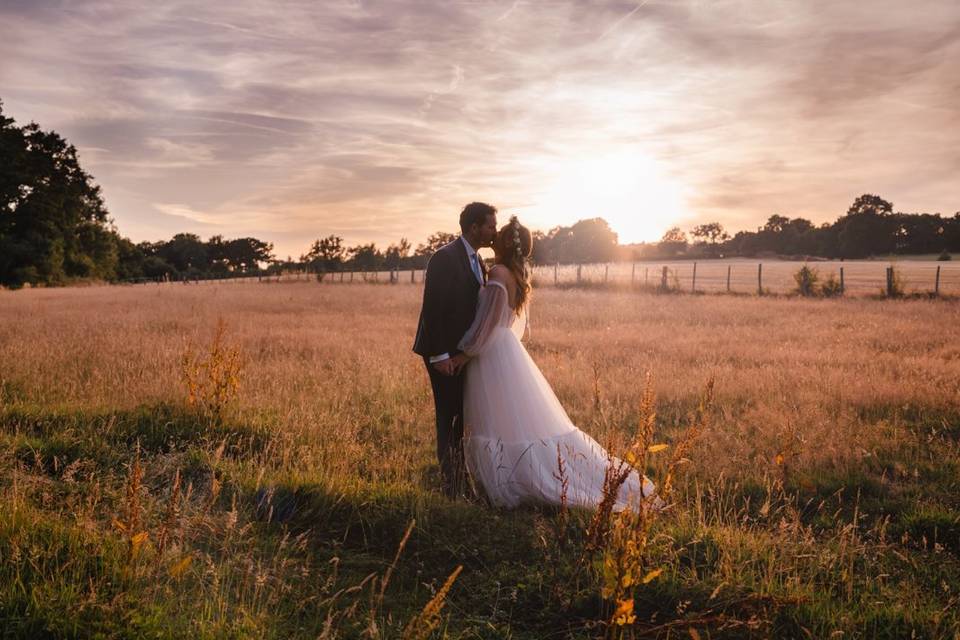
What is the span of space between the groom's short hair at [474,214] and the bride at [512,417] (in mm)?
254

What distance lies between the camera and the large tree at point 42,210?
1973 inches

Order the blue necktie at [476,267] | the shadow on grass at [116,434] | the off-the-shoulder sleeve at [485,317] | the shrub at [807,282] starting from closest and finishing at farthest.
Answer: the off-the-shoulder sleeve at [485,317] < the blue necktie at [476,267] < the shadow on grass at [116,434] < the shrub at [807,282]

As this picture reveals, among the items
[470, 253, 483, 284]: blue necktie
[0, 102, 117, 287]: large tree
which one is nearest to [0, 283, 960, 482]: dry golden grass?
[470, 253, 483, 284]: blue necktie

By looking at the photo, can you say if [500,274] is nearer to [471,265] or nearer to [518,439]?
[471,265]

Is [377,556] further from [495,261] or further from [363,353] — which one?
[363,353]

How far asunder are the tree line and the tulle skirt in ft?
57.8

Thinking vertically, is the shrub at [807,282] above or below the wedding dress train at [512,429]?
above

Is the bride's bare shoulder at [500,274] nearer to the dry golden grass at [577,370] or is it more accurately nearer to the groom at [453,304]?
the groom at [453,304]

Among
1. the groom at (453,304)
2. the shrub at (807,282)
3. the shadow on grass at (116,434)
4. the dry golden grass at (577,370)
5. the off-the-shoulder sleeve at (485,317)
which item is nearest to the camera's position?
the off-the-shoulder sleeve at (485,317)

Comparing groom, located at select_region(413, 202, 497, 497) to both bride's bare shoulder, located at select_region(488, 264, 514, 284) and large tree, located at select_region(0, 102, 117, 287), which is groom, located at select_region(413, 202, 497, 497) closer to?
bride's bare shoulder, located at select_region(488, 264, 514, 284)

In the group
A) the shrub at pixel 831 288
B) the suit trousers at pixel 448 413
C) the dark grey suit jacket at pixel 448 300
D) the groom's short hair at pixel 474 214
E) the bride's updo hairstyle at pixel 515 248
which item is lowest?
the suit trousers at pixel 448 413

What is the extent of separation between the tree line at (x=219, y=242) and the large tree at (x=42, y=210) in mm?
84

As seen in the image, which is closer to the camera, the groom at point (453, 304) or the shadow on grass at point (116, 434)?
the groom at point (453, 304)

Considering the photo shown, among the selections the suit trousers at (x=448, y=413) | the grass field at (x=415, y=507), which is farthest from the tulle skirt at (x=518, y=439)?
the grass field at (x=415, y=507)
